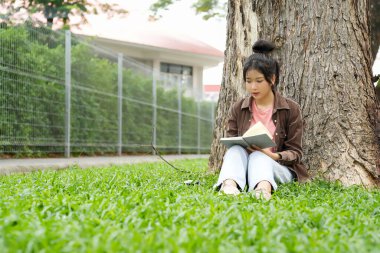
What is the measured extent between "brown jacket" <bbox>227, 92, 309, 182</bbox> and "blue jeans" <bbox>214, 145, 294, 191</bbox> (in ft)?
0.81

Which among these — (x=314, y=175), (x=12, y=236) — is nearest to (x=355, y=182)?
(x=314, y=175)

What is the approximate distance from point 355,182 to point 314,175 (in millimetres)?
393

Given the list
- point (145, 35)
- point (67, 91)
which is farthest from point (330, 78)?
point (145, 35)

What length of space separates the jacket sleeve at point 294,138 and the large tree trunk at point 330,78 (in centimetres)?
51

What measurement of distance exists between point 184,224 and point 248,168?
1.87 m

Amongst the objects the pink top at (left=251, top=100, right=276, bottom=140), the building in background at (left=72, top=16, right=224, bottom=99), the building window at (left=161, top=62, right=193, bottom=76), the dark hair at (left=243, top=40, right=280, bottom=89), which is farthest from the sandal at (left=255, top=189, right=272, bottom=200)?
the building window at (left=161, top=62, right=193, bottom=76)

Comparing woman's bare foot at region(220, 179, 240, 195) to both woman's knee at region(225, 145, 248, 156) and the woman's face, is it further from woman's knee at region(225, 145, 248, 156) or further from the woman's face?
the woman's face

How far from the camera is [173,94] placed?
16.3 meters

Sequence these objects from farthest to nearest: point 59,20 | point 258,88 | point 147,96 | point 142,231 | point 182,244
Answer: point 59,20, point 147,96, point 258,88, point 142,231, point 182,244

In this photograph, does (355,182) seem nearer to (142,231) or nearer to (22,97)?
(142,231)

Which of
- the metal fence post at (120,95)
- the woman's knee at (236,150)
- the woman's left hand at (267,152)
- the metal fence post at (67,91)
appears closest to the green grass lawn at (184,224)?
the woman's left hand at (267,152)

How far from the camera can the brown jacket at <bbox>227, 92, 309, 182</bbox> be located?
499 cm

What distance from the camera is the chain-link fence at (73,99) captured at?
8086mm

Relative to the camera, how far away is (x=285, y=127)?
5.11 metres
